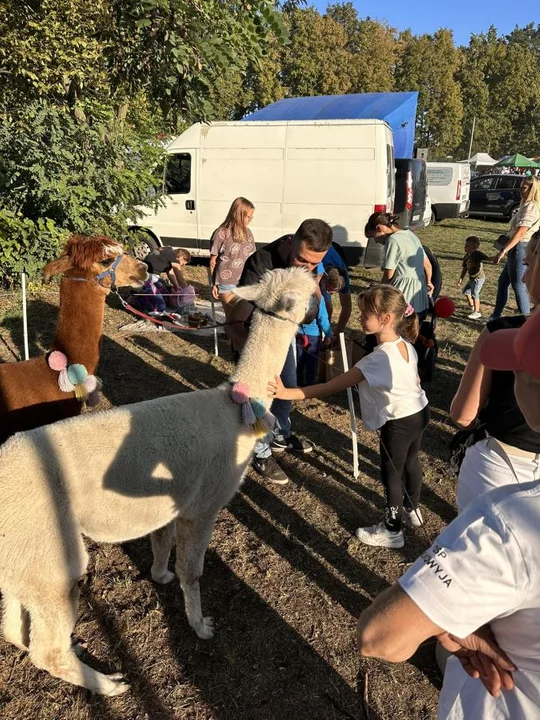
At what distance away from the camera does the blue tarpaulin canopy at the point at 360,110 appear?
1468 cm

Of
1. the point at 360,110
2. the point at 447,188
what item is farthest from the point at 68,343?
the point at 447,188

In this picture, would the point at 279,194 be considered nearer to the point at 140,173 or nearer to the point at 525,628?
the point at 140,173

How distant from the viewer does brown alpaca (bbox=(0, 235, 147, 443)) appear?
2.89 metres

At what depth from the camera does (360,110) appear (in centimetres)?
1470

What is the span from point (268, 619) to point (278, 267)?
2.29 m

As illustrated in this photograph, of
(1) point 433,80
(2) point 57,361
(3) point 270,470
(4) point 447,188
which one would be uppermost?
(1) point 433,80

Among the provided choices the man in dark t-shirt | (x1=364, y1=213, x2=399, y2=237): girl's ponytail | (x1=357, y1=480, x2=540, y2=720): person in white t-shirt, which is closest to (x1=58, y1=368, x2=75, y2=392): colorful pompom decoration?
the man in dark t-shirt

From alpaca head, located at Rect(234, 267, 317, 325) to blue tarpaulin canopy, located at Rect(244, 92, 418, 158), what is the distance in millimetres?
13860

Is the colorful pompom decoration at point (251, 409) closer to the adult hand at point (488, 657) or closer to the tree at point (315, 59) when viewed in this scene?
the adult hand at point (488, 657)

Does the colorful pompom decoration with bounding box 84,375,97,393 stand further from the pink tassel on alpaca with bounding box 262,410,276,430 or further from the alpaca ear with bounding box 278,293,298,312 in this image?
the alpaca ear with bounding box 278,293,298,312

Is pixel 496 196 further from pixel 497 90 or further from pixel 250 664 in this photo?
pixel 497 90

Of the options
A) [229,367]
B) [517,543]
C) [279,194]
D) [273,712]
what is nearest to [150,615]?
[273,712]

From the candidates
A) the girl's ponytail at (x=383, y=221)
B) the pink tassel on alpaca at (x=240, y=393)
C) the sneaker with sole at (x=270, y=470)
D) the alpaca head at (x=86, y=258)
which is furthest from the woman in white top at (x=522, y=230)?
the alpaca head at (x=86, y=258)

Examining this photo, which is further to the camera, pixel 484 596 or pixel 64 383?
pixel 64 383
